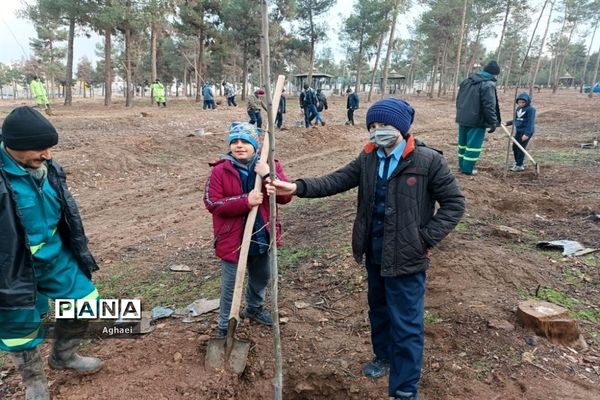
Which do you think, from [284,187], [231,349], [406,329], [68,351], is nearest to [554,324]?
[406,329]

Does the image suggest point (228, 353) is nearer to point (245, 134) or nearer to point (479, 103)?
point (245, 134)

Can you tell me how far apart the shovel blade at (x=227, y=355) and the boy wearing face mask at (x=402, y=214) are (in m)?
1.01

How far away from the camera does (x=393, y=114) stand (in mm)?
2275

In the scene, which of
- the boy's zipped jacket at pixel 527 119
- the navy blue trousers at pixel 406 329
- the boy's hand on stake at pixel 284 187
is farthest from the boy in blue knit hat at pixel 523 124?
the boy's hand on stake at pixel 284 187

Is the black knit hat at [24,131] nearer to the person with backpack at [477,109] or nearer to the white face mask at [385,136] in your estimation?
the white face mask at [385,136]

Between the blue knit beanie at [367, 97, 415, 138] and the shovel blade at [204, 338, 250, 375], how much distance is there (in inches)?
69.2

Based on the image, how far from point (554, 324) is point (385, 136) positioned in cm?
193

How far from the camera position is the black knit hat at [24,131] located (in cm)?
209

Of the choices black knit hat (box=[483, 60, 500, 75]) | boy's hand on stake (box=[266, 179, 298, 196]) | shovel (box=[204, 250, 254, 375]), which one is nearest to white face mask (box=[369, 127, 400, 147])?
boy's hand on stake (box=[266, 179, 298, 196])

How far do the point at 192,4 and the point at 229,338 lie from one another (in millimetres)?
25124

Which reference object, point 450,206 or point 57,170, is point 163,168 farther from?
point 450,206

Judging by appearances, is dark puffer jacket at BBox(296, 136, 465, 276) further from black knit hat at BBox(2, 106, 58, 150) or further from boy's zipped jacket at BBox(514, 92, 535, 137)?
boy's zipped jacket at BBox(514, 92, 535, 137)

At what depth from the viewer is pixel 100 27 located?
19969 millimetres

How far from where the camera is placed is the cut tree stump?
288 centimetres
